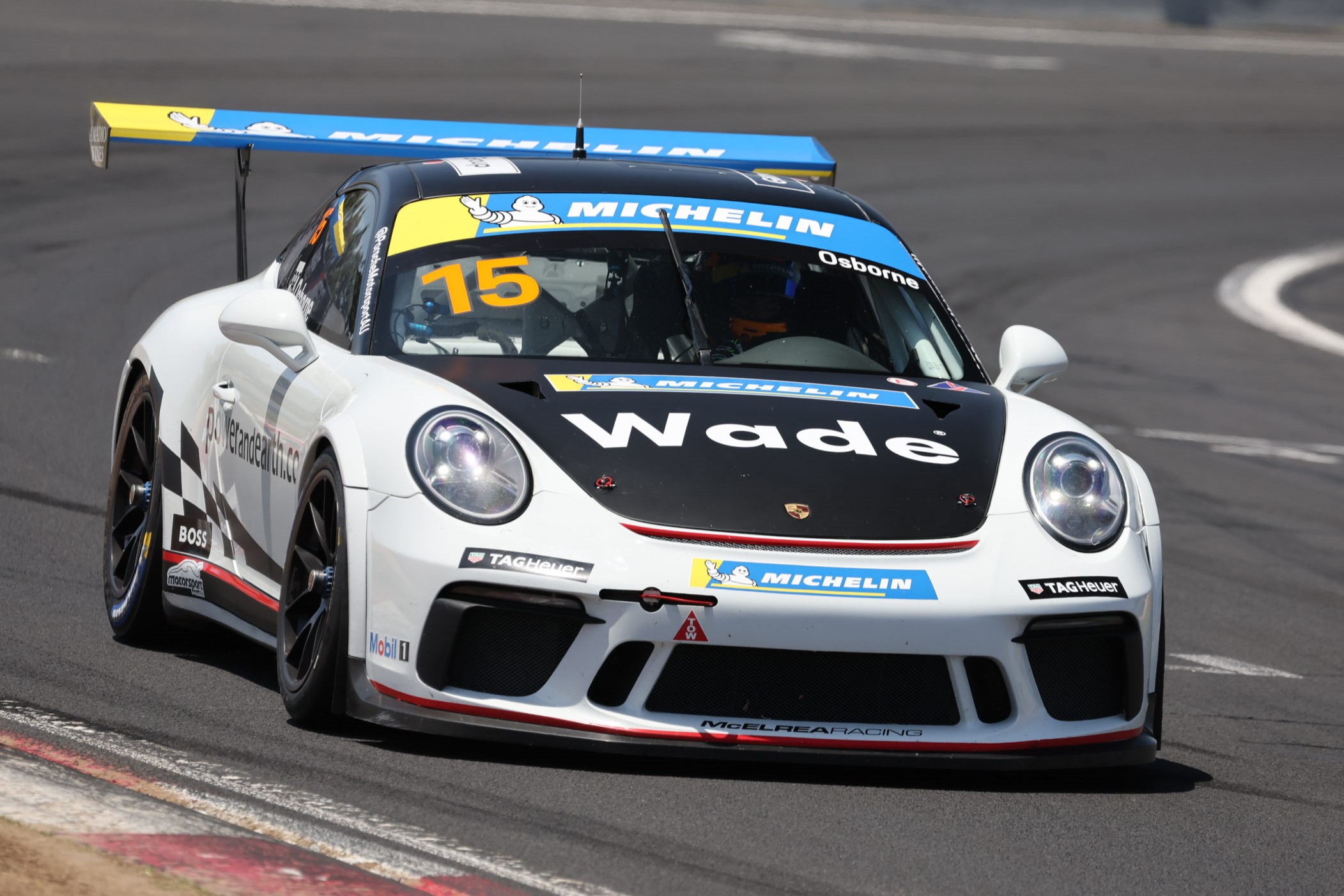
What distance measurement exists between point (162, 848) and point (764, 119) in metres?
18.5

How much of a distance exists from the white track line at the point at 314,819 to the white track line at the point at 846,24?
23.1 metres

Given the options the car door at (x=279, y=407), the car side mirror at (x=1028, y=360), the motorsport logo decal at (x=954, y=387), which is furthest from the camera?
the car side mirror at (x=1028, y=360)

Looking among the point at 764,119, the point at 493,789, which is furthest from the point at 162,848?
the point at 764,119

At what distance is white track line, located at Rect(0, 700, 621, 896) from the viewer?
3.88m

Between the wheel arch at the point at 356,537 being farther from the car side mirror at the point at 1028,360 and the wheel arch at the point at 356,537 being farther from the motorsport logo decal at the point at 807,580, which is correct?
the car side mirror at the point at 1028,360

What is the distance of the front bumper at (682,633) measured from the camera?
459cm

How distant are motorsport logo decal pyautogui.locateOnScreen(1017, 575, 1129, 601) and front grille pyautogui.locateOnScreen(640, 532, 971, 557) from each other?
0.55ft

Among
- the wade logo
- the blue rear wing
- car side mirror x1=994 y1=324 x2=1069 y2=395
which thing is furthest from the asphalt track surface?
the blue rear wing

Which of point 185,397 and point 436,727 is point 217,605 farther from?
point 436,727

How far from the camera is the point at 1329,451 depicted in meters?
11.5

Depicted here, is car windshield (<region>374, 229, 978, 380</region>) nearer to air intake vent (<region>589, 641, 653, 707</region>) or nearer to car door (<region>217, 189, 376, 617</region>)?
car door (<region>217, 189, 376, 617</region>)

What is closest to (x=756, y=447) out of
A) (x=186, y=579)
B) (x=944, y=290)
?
(x=186, y=579)

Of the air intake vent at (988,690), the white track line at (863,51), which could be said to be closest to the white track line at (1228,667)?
the air intake vent at (988,690)

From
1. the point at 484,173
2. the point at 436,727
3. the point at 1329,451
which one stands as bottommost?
the point at 1329,451
